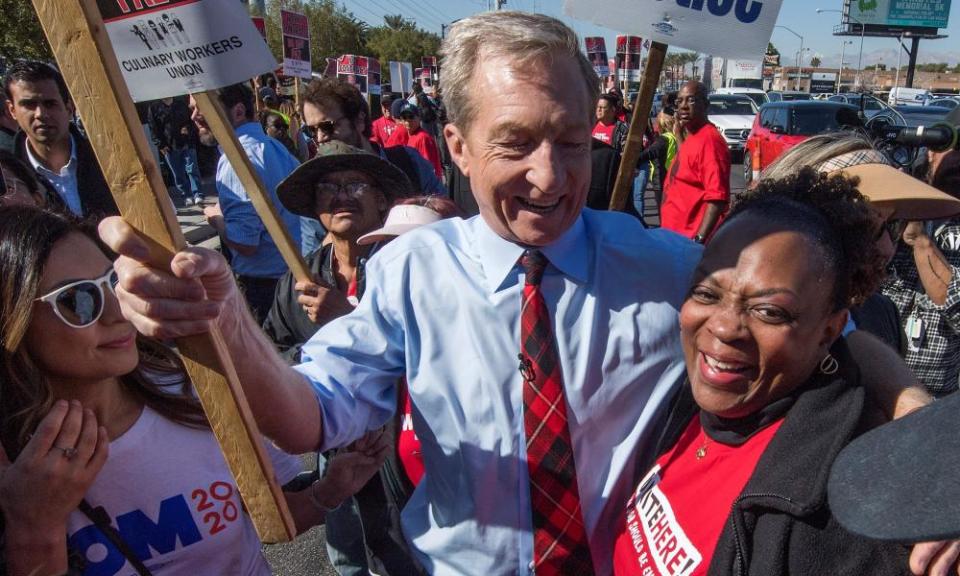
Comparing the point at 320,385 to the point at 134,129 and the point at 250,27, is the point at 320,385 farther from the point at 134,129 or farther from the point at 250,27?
the point at 250,27

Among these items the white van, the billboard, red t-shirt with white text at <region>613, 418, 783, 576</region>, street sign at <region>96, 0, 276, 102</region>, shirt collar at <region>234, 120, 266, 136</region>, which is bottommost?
the white van

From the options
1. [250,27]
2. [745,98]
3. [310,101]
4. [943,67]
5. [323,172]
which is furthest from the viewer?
[943,67]

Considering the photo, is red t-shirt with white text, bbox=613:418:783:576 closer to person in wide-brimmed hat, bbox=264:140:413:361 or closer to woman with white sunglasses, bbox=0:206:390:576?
woman with white sunglasses, bbox=0:206:390:576

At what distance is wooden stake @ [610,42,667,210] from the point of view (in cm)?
186

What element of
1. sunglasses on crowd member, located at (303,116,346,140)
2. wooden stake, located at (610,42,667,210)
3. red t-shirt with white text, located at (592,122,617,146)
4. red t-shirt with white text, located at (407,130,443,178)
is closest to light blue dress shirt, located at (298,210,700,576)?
wooden stake, located at (610,42,667,210)

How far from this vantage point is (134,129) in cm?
92

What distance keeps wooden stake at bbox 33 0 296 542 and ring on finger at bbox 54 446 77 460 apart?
0.43m

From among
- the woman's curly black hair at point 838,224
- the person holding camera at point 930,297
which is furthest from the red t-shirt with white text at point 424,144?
the woman's curly black hair at point 838,224

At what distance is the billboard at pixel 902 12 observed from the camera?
49438 millimetres

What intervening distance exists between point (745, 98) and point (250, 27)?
21.2 meters

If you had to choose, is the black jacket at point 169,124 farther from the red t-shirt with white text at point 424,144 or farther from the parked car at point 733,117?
the parked car at point 733,117

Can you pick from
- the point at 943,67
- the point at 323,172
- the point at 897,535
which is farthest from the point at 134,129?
the point at 943,67

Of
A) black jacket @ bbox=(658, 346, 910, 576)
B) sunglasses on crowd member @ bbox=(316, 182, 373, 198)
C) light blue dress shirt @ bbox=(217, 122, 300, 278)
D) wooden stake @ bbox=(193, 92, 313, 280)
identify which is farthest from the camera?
light blue dress shirt @ bbox=(217, 122, 300, 278)

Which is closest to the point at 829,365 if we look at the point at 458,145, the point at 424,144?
the point at 458,145
